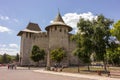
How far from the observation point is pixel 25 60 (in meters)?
74.6

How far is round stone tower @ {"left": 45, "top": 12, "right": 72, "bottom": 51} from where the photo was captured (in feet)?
219

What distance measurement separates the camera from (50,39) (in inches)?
2699

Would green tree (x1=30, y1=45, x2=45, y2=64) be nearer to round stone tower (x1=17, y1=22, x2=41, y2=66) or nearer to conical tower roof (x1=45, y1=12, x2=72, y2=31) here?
conical tower roof (x1=45, y1=12, x2=72, y2=31)

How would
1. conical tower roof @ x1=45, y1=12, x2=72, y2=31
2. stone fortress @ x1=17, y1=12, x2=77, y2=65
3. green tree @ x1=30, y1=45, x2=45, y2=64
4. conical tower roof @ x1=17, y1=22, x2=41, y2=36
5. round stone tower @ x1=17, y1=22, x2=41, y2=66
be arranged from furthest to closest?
conical tower roof @ x1=17, y1=22, x2=41, y2=36 < round stone tower @ x1=17, y1=22, x2=41, y2=66 < stone fortress @ x1=17, y1=12, x2=77, y2=65 < conical tower roof @ x1=45, y1=12, x2=72, y2=31 < green tree @ x1=30, y1=45, x2=45, y2=64

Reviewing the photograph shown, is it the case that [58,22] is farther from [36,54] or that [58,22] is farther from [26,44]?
[26,44]

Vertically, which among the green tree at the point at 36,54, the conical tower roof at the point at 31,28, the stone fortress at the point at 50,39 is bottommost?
the green tree at the point at 36,54

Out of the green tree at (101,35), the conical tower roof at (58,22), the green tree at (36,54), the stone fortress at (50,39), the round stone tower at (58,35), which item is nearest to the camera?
the green tree at (101,35)

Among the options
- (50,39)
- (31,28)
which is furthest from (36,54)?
(31,28)

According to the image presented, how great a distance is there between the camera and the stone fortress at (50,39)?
220 ft

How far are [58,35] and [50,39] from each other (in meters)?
3.38

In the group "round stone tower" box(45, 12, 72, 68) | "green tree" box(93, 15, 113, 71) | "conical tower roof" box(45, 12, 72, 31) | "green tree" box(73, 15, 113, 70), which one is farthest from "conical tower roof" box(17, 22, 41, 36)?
"green tree" box(93, 15, 113, 71)

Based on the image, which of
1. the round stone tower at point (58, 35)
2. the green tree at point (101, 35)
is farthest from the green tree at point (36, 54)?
the green tree at point (101, 35)

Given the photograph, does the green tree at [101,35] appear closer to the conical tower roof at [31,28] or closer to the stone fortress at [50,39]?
the stone fortress at [50,39]

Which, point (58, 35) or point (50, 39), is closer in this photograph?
point (58, 35)
